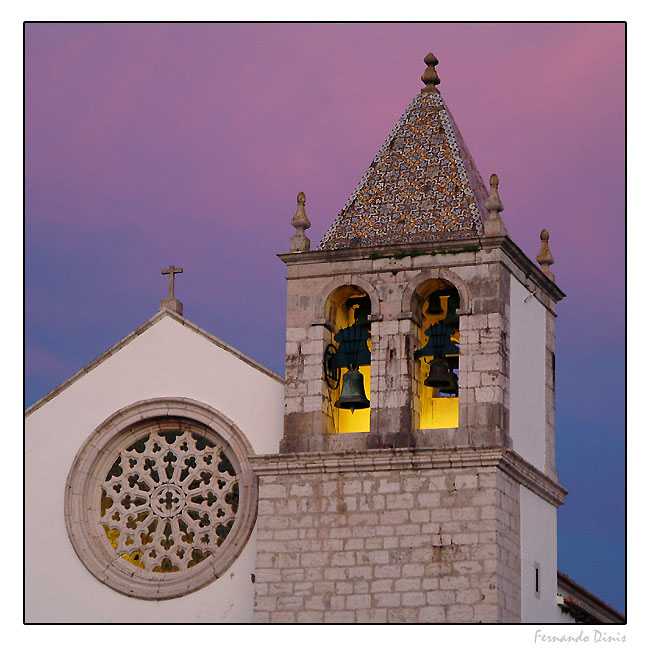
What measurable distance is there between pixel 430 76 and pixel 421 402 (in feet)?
17.7

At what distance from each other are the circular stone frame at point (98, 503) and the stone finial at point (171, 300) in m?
1.52

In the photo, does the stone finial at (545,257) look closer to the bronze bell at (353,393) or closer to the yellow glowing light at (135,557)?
the bronze bell at (353,393)

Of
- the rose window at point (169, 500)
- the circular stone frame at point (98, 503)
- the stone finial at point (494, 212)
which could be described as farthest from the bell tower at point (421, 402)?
the rose window at point (169, 500)

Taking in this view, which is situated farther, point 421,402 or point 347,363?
point 347,363

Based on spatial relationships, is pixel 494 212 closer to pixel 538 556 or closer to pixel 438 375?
pixel 438 375

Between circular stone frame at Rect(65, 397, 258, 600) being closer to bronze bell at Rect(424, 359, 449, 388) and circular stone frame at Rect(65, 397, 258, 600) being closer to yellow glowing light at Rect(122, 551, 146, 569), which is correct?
yellow glowing light at Rect(122, 551, 146, 569)

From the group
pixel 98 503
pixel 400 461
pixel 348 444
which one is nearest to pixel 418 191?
pixel 348 444

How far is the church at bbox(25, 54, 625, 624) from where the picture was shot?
32.5 m

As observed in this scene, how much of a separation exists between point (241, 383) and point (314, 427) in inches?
65.5

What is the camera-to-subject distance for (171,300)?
3550 cm

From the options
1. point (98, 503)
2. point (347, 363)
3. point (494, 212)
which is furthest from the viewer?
point (98, 503)

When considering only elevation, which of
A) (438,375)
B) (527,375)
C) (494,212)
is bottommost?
(438,375)

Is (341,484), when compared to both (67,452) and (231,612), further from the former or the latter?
(67,452)

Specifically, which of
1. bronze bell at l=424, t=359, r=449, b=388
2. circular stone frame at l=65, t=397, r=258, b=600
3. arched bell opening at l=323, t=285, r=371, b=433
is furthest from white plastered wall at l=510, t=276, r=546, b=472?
circular stone frame at l=65, t=397, r=258, b=600
